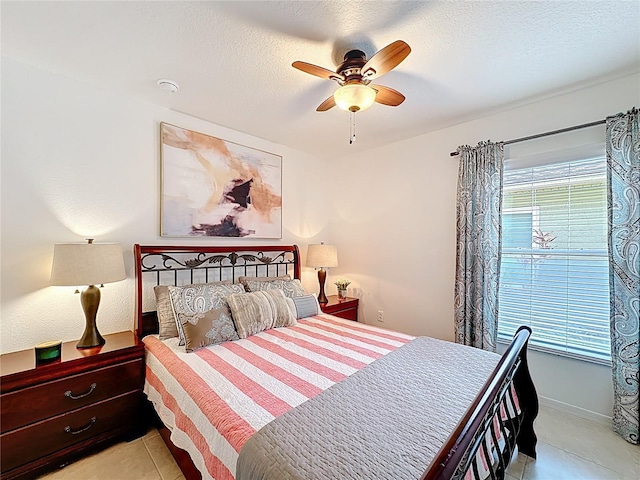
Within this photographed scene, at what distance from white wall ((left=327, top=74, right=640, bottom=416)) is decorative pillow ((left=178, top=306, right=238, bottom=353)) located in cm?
208

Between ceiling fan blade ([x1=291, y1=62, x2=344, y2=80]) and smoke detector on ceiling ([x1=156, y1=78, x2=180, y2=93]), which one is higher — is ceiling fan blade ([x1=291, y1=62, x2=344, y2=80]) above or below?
below

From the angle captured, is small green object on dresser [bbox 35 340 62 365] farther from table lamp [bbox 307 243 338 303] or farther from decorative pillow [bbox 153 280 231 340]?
table lamp [bbox 307 243 338 303]

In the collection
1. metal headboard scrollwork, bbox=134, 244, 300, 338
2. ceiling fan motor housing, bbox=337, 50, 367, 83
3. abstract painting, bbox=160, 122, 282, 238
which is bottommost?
metal headboard scrollwork, bbox=134, 244, 300, 338

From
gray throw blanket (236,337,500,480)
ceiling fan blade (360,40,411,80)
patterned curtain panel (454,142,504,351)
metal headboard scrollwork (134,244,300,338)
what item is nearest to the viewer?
gray throw blanket (236,337,500,480)

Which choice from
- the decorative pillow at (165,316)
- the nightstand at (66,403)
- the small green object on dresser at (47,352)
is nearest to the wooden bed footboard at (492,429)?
the decorative pillow at (165,316)

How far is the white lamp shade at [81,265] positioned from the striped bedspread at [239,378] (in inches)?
24.0

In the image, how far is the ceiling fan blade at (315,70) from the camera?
5.32 feet

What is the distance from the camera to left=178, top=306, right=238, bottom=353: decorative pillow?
75.9 inches

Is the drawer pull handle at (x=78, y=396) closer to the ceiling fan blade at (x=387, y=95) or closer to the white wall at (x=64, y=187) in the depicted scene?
the white wall at (x=64, y=187)

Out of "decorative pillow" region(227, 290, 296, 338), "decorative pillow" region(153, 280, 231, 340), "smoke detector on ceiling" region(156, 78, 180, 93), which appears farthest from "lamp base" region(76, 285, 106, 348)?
"smoke detector on ceiling" region(156, 78, 180, 93)

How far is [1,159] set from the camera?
186 centimetres

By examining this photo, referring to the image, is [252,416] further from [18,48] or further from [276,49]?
[18,48]

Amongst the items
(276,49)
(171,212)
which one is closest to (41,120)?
(171,212)

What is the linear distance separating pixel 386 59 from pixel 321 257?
2279 millimetres
